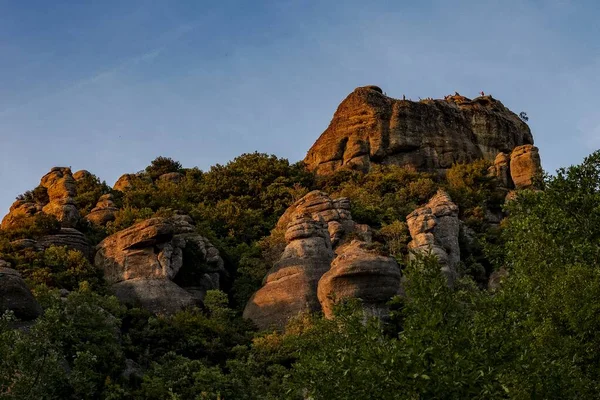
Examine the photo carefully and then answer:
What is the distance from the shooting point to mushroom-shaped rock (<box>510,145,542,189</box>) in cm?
6312

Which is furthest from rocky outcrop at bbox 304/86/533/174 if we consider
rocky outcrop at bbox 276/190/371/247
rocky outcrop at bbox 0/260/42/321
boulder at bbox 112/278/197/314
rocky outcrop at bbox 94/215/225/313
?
rocky outcrop at bbox 0/260/42/321

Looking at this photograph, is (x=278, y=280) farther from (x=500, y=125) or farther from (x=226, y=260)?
(x=500, y=125)

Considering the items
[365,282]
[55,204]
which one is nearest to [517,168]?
[365,282]

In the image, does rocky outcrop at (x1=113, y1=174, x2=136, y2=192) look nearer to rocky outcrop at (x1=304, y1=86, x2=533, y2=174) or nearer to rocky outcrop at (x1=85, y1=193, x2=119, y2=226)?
rocky outcrop at (x1=85, y1=193, x2=119, y2=226)

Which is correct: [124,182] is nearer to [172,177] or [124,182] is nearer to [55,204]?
[172,177]

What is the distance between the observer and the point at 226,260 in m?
51.8

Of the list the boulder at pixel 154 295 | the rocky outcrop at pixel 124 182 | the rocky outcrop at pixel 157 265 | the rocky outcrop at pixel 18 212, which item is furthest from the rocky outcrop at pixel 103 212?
the boulder at pixel 154 295

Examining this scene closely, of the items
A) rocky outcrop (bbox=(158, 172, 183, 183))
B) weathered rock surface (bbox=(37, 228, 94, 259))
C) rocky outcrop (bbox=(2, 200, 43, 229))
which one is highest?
rocky outcrop (bbox=(158, 172, 183, 183))

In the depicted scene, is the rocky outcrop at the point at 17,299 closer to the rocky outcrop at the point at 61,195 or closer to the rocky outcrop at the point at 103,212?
the rocky outcrop at the point at 61,195

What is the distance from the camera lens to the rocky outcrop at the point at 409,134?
72438 mm

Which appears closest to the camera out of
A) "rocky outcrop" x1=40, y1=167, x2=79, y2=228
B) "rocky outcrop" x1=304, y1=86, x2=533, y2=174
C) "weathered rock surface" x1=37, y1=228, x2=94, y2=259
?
"weathered rock surface" x1=37, y1=228, x2=94, y2=259

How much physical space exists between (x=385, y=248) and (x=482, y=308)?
25.8 metres

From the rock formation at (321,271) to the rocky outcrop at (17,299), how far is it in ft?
38.7

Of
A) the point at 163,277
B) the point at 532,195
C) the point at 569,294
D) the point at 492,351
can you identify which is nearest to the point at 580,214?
the point at 532,195
